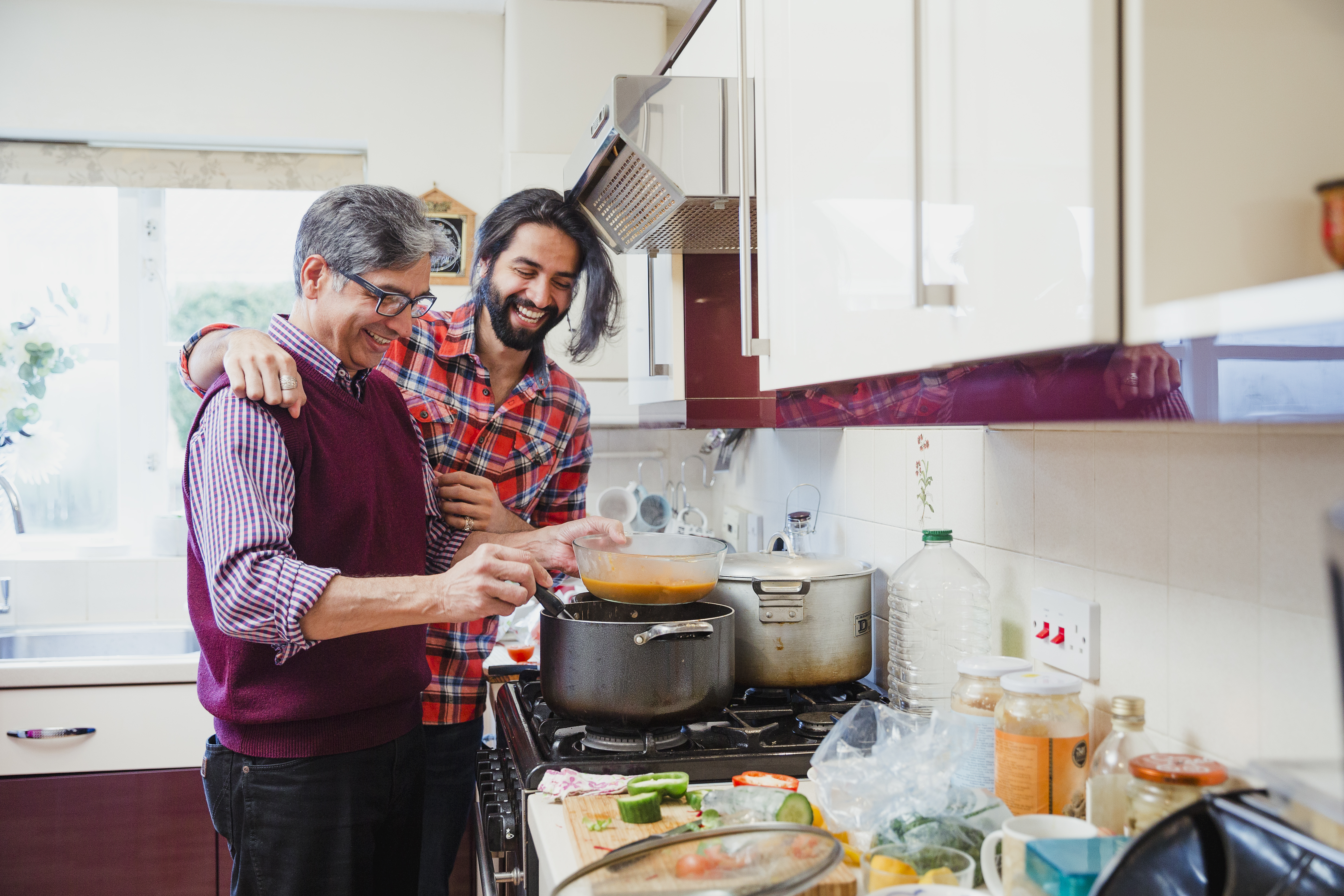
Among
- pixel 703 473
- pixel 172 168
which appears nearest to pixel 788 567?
pixel 703 473

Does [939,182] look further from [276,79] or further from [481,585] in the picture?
[276,79]

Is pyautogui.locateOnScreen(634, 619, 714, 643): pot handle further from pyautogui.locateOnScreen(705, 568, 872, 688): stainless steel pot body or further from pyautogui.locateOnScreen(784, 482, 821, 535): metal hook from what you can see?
pyautogui.locateOnScreen(784, 482, 821, 535): metal hook

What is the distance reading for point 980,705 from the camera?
115 cm

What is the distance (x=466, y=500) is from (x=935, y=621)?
0.88 metres

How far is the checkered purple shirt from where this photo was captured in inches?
48.3

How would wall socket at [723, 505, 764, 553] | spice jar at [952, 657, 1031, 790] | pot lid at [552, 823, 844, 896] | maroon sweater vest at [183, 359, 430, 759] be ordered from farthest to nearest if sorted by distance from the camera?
wall socket at [723, 505, 764, 553], maroon sweater vest at [183, 359, 430, 759], spice jar at [952, 657, 1031, 790], pot lid at [552, 823, 844, 896]

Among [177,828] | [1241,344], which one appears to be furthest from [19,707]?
[1241,344]

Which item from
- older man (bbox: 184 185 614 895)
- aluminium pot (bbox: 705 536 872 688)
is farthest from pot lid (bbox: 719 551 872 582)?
older man (bbox: 184 185 614 895)

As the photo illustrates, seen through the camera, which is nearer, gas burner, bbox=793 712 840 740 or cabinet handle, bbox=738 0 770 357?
cabinet handle, bbox=738 0 770 357

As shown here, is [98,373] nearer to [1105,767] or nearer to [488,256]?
[488,256]

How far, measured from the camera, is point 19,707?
2.41 m

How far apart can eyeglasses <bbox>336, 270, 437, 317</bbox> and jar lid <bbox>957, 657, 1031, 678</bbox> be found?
3.19ft

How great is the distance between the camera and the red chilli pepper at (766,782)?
3.89ft

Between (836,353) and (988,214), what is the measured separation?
321 mm
